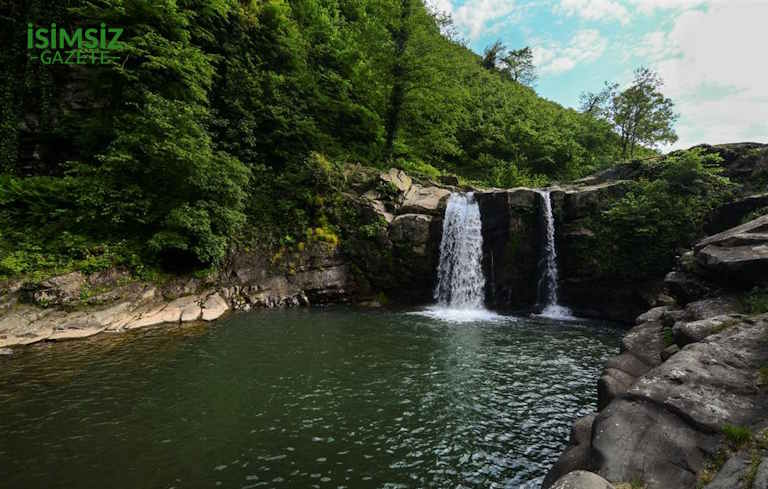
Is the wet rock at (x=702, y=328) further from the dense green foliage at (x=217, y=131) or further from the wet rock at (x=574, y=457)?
the dense green foliage at (x=217, y=131)

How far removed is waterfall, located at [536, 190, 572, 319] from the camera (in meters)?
21.2

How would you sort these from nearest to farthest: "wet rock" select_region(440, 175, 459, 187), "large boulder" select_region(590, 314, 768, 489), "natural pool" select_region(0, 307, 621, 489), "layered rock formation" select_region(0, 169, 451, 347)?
"large boulder" select_region(590, 314, 768, 489)
"natural pool" select_region(0, 307, 621, 489)
"layered rock formation" select_region(0, 169, 451, 347)
"wet rock" select_region(440, 175, 459, 187)

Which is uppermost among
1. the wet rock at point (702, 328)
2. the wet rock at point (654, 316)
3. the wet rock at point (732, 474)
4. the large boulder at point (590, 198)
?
the large boulder at point (590, 198)

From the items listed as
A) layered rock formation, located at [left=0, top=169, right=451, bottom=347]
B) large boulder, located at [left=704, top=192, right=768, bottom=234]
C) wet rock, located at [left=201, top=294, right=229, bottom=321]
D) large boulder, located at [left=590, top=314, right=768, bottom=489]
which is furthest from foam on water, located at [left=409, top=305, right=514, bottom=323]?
large boulder, located at [left=590, top=314, right=768, bottom=489]

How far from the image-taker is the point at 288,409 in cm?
798

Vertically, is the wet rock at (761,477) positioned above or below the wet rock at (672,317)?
below

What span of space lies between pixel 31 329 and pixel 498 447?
48.3 ft

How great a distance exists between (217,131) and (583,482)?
81.3ft

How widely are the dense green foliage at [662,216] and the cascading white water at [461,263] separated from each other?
264 inches

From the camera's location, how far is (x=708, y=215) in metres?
17.2

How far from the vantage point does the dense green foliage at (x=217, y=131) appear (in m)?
15.6

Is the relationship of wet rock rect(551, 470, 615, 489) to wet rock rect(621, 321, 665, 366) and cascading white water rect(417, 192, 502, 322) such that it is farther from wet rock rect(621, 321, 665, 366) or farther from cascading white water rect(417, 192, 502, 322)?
cascading white water rect(417, 192, 502, 322)

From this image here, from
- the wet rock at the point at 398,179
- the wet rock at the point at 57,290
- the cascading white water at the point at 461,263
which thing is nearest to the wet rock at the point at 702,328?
the cascading white water at the point at 461,263

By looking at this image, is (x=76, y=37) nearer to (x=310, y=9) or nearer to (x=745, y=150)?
(x=310, y=9)
